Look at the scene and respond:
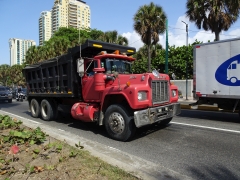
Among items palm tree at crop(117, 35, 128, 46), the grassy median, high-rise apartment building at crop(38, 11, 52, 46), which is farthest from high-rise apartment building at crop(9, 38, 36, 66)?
the grassy median

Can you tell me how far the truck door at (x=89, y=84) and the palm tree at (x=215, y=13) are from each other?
14540mm

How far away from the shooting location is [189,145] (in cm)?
567

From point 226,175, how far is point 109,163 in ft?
6.67

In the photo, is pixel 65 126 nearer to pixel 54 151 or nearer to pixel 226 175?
pixel 54 151

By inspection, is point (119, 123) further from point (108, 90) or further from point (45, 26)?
point (45, 26)

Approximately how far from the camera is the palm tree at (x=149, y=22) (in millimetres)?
21500

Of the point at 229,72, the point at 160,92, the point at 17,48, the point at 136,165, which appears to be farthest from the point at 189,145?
the point at 17,48

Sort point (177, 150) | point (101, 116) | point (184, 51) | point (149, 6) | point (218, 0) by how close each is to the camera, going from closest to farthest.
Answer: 1. point (177, 150)
2. point (101, 116)
3. point (218, 0)
4. point (149, 6)
5. point (184, 51)

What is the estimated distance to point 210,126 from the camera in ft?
25.6

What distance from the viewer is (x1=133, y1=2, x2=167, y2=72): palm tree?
21.5 metres

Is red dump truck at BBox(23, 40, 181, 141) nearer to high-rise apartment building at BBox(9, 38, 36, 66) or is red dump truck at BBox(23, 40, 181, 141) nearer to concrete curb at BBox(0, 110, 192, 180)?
concrete curb at BBox(0, 110, 192, 180)

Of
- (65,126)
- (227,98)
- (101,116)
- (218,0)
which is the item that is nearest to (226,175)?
(101,116)

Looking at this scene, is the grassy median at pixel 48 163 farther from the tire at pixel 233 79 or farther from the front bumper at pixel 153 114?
the tire at pixel 233 79

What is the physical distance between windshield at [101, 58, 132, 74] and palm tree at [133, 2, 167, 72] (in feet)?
47.0
